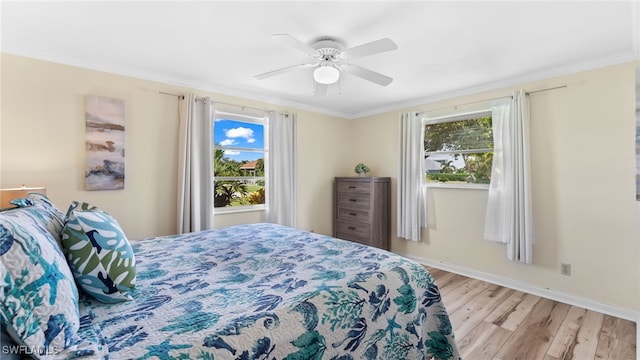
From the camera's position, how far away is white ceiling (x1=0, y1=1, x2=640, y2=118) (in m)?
1.88

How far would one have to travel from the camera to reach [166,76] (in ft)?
10.3

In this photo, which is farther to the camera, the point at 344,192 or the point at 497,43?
the point at 344,192

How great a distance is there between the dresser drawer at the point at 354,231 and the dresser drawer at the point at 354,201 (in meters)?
0.24

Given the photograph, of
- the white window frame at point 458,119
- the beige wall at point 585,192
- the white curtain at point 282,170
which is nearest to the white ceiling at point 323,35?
the beige wall at point 585,192

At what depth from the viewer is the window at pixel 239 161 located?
3.69 m

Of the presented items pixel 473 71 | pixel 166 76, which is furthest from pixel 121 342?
pixel 473 71

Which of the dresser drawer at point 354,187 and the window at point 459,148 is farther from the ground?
the window at point 459,148

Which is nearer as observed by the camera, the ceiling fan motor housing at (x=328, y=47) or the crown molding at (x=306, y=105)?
the ceiling fan motor housing at (x=328, y=47)

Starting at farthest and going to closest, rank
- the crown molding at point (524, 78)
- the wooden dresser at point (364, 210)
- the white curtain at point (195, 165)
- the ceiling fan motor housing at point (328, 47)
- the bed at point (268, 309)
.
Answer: the wooden dresser at point (364, 210)
the white curtain at point (195, 165)
the crown molding at point (524, 78)
the ceiling fan motor housing at point (328, 47)
the bed at point (268, 309)

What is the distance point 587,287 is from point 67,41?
16.8 ft

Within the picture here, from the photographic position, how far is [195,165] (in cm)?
327

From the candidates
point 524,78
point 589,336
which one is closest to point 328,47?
point 524,78

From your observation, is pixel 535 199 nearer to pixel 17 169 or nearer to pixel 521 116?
pixel 521 116

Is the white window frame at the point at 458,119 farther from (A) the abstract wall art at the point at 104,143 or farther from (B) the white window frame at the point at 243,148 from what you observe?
(A) the abstract wall art at the point at 104,143
